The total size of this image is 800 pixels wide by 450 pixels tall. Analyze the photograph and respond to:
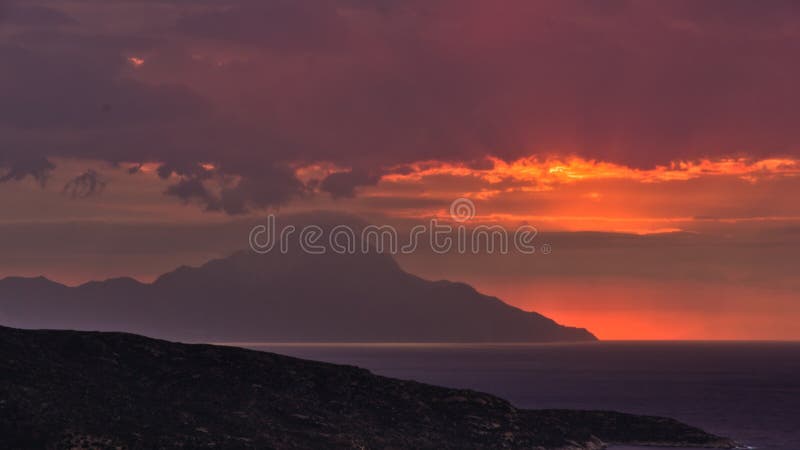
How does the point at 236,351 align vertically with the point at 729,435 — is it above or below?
above

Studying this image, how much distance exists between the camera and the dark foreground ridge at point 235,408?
3799 inches

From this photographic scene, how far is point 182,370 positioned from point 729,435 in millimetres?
80363

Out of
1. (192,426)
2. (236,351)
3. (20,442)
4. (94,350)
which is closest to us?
(20,442)

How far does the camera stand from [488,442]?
398 feet

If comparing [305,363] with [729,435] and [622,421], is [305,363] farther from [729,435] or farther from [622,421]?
[729,435]

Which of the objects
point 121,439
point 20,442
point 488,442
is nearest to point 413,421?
point 488,442

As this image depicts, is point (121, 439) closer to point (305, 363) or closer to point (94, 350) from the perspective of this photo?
point (94, 350)

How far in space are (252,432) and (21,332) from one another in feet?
141

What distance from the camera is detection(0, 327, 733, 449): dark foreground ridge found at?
96.5 meters

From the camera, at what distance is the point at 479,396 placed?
463ft

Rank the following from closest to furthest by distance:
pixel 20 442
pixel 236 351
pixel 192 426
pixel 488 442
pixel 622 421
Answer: pixel 20 442
pixel 192 426
pixel 488 442
pixel 236 351
pixel 622 421

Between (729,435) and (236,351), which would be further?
(729,435)

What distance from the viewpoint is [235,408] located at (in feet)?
374

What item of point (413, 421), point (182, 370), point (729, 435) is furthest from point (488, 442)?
point (729, 435)
